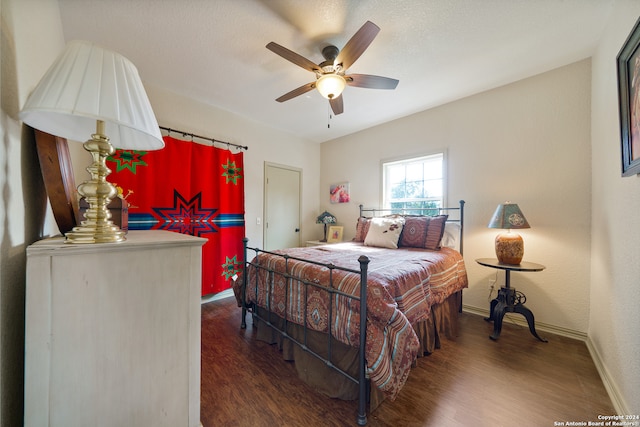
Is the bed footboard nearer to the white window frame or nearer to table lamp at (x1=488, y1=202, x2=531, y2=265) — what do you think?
table lamp at (x1=488, y1=202, x2=531, y2=265)

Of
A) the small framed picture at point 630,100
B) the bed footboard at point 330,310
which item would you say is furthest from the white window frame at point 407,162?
the bed footboard at point 330,310

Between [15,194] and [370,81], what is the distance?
222cm

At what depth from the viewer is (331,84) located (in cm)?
193

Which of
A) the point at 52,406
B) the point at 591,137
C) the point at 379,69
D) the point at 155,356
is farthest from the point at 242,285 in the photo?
the point at 591,137

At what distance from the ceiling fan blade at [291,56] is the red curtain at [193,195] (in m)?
1.79

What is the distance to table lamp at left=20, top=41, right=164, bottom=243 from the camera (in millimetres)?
664

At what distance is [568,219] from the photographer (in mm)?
2238

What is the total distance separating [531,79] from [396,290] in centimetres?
281

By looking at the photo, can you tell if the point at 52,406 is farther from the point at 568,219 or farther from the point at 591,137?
the point at 591,137

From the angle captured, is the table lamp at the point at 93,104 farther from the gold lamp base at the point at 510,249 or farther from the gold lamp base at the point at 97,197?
the gold lamp base at the point at 510,249

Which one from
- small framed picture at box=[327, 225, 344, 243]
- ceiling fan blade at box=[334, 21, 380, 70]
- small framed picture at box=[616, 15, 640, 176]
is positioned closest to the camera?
small framed picture at box=[616, 15, 640, 176]

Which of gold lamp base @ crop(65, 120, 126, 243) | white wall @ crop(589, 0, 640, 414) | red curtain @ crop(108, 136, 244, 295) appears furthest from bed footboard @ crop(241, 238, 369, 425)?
white wall @ crop(589, 0, 640, 414)

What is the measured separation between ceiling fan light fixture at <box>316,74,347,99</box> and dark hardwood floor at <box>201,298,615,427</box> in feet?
7.61

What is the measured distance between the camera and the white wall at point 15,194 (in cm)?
68
